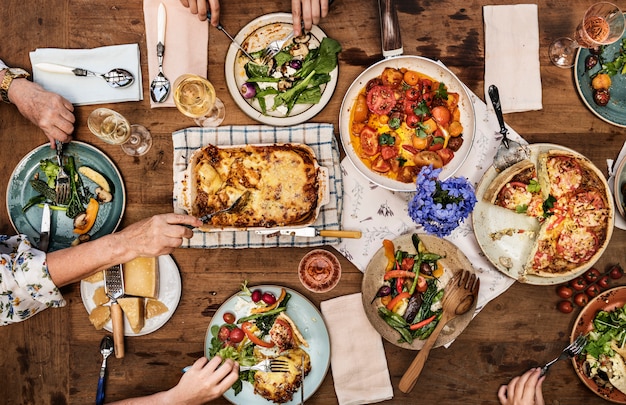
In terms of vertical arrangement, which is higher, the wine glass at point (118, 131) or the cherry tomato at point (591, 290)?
the wine glass at point (118, 131)

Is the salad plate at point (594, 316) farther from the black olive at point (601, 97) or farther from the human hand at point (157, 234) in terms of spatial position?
the human hand at point (157, 234)

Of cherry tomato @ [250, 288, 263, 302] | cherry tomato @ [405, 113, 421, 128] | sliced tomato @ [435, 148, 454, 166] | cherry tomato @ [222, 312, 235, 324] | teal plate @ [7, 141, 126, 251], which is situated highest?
cherry tomato @ [405, 113, 421, 128]

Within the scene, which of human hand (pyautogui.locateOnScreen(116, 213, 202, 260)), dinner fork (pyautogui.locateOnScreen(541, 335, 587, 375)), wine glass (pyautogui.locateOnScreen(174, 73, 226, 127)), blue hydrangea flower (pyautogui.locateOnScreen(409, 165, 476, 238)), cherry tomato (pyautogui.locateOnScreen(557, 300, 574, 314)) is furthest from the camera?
cherry tomato (pyautogui.locateOnScreen(557, 300, 574, 314))

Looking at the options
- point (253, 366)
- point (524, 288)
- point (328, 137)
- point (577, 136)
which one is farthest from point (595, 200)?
point (253, 366)

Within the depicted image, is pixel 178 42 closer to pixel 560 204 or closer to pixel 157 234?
pixel 157 234

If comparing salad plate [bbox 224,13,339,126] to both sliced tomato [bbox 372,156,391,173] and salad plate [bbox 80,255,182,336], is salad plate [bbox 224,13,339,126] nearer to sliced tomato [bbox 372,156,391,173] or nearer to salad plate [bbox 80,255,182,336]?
sliced tomato [bbox 372,156,391,173]

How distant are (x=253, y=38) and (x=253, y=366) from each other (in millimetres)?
2013

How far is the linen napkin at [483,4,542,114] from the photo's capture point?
286 cm

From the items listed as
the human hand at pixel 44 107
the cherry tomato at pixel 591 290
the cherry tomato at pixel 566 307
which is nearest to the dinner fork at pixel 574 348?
the cherry tomato at pixel 566 307

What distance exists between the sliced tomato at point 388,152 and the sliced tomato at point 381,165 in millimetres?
29

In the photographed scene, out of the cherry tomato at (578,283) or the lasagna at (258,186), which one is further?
the cherry tomato at (578,283)

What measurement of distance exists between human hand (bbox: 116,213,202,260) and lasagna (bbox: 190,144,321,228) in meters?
0.12

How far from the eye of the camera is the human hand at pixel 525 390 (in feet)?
9.19

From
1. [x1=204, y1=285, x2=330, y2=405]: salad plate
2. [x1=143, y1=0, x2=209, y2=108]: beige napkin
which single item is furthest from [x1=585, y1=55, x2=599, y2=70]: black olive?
[x1=143, y1=0, x2=209, y2=108]: beige napkin
